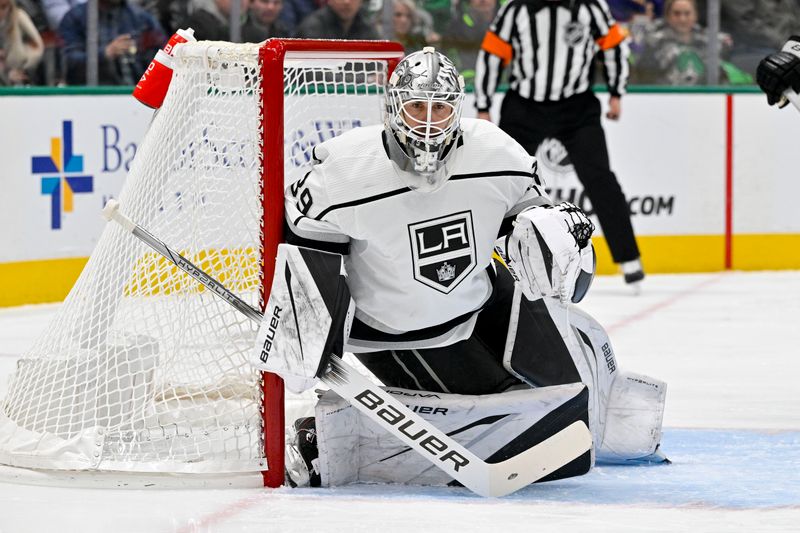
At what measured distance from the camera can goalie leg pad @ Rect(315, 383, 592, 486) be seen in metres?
2.85

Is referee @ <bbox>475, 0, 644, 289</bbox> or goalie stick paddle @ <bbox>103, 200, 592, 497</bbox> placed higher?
referee @ <bbox>475, 0, 644, 289</bbox>

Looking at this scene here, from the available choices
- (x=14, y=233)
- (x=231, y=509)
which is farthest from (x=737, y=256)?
(x=231, y=509)

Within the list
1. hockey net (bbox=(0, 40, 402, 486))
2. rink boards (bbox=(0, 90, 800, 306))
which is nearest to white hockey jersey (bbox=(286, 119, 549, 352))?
hockey net (bbox=(0, 40, 402, 486))

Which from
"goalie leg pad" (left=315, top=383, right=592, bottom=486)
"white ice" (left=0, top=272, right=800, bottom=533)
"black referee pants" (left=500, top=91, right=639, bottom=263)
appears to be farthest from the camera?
"black referee pants" (left=500, top=91, right=639, bottom=263)

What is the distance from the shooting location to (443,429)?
9.46ft

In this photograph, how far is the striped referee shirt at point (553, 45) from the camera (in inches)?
239

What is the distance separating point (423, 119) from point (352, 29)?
3.62 m

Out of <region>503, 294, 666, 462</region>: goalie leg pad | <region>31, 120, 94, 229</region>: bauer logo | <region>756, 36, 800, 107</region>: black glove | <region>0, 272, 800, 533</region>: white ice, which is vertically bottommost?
<region>0, 272, 800, 533</region>: white ice

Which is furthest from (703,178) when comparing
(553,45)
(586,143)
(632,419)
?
(632,419)

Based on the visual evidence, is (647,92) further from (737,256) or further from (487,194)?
(487,194)

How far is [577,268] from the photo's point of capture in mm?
2842

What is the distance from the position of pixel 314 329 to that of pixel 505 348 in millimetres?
442

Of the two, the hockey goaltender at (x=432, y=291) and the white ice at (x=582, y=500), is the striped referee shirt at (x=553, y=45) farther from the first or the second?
the hockey goaltender at (x=432, y=291)

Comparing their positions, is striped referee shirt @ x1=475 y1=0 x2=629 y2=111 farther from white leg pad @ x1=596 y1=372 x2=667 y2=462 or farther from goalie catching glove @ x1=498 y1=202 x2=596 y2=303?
goalie catching glove @ x1=498 y1=202 x2=596 y2=303
